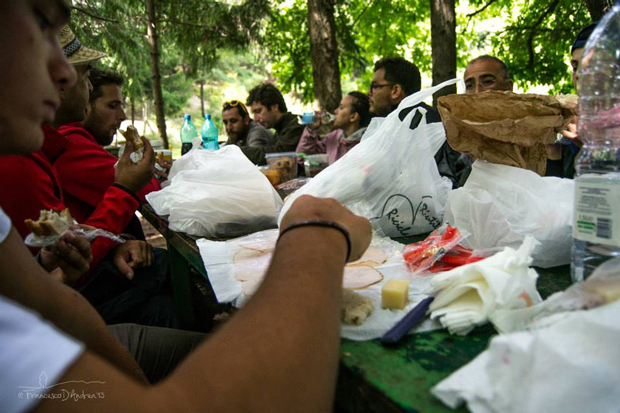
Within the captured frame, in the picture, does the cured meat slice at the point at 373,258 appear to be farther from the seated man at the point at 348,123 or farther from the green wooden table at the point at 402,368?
the seated man at the point at 348,123

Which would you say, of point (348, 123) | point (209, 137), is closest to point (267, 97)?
point (348, 123)

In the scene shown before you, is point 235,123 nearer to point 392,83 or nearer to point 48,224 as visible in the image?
point 392,83

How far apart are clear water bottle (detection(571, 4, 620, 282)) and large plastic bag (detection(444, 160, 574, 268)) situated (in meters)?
0.11

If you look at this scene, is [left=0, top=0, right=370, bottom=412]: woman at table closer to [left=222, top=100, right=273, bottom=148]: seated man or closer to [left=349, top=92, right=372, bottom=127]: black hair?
[left=349, top=92, right=372, bottom=127]: black hair

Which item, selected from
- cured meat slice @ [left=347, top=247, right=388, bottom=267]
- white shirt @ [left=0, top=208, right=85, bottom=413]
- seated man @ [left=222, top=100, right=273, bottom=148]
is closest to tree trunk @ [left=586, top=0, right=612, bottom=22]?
seated man @ [left=222, top=100, right=273, bottom=148]

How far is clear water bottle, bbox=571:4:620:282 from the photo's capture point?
36.7 inches

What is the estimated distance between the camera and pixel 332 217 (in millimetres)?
900

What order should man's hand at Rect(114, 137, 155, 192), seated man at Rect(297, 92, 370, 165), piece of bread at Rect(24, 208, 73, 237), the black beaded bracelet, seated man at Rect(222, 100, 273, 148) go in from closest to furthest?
the black beaded bracelet
piece of bread at Rect(24, 208, 73, 237)
man's hand at Rect(114, 137, 155, 192)
seated man at Rect(297, 92, 370, 165)
seated man at Rect(222, 100, 273, 148)

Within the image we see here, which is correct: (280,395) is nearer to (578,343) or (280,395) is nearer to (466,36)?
(578,343)

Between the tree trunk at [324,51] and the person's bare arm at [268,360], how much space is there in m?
5.99

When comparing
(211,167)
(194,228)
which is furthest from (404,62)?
(194,228)

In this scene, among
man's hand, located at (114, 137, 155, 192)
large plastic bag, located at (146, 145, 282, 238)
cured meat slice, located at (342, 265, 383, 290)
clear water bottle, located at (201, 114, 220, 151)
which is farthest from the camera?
clear water bottle, located at (201, 114, 220, 151)

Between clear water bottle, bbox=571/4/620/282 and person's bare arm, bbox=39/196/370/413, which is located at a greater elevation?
clear water bottle, bbox=571/4/620/282

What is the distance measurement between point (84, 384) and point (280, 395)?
246 mm
